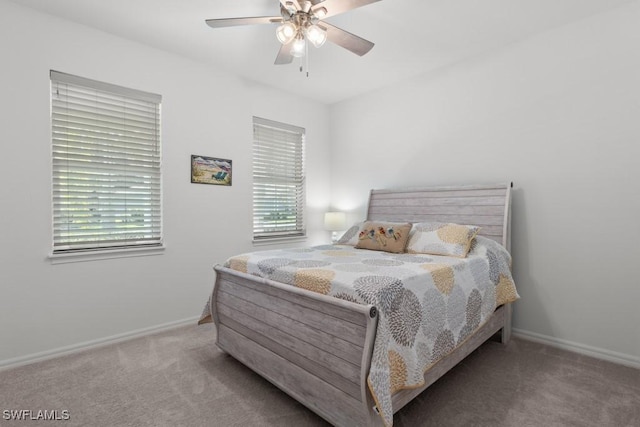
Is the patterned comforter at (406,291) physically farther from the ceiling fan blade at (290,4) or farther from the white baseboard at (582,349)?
the ceiling fan blade at (290,4)

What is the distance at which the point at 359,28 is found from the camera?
265 cm

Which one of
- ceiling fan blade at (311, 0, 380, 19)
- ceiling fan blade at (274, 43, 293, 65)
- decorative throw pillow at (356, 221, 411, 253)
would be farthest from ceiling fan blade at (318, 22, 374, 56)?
decorative throw pillow at (356, 221, 411, 253)

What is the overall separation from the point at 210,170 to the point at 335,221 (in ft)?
5.29

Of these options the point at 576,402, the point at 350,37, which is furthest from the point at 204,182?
the point at 576,402

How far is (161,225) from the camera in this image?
309 cm

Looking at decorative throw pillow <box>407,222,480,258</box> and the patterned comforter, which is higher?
decorative throw pillow <box>407,222,480,258</box>

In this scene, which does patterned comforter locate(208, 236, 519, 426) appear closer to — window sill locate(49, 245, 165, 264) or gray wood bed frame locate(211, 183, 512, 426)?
gray wood bed frame locate(211, 183, 512, 426)

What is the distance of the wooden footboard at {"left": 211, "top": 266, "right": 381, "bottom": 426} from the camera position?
1513 mm

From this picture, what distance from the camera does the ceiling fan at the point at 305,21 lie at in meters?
1.91

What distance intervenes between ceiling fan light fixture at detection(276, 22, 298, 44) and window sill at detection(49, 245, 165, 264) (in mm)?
2111

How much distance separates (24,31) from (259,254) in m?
2.31

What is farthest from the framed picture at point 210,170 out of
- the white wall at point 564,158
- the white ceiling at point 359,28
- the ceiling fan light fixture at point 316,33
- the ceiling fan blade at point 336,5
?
the white wall at point 564,158

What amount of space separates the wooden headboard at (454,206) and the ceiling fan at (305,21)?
1.67 m

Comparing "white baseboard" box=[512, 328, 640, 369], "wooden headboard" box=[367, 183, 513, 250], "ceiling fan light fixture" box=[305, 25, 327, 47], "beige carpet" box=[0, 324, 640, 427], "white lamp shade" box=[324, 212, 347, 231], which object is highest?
"ceiling fan light fixture" box=[305, 25, 327, 47]
